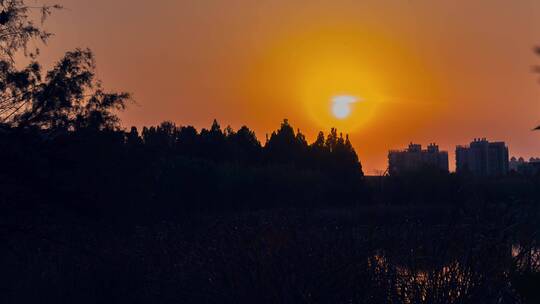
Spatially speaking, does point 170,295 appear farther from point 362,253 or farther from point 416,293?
point 416,293

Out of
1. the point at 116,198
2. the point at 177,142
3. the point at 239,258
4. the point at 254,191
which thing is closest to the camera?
the point at 239,258

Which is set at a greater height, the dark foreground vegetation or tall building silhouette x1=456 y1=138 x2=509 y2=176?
tall building silhouette x1=456 y1=138 x2=509 y2=176

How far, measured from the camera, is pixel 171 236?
47.6 feet

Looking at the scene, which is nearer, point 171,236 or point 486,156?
point 171,236

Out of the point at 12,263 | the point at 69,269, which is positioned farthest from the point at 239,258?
the point at 12,263

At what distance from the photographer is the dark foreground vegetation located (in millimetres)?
9547

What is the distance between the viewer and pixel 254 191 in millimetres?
66062

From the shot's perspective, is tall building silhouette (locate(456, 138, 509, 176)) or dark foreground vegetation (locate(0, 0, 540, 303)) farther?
tall building silhouette (locate(456, 138, 509, 176))

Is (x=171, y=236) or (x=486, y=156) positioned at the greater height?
(x=486, y=156)

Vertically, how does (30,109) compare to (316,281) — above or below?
above

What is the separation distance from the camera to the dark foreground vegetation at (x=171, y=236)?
9547mm

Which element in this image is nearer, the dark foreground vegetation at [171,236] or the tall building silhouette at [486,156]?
the dark foreground vegetation at [171,236]

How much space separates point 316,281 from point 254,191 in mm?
55760

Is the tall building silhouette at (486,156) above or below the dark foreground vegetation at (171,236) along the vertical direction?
above
